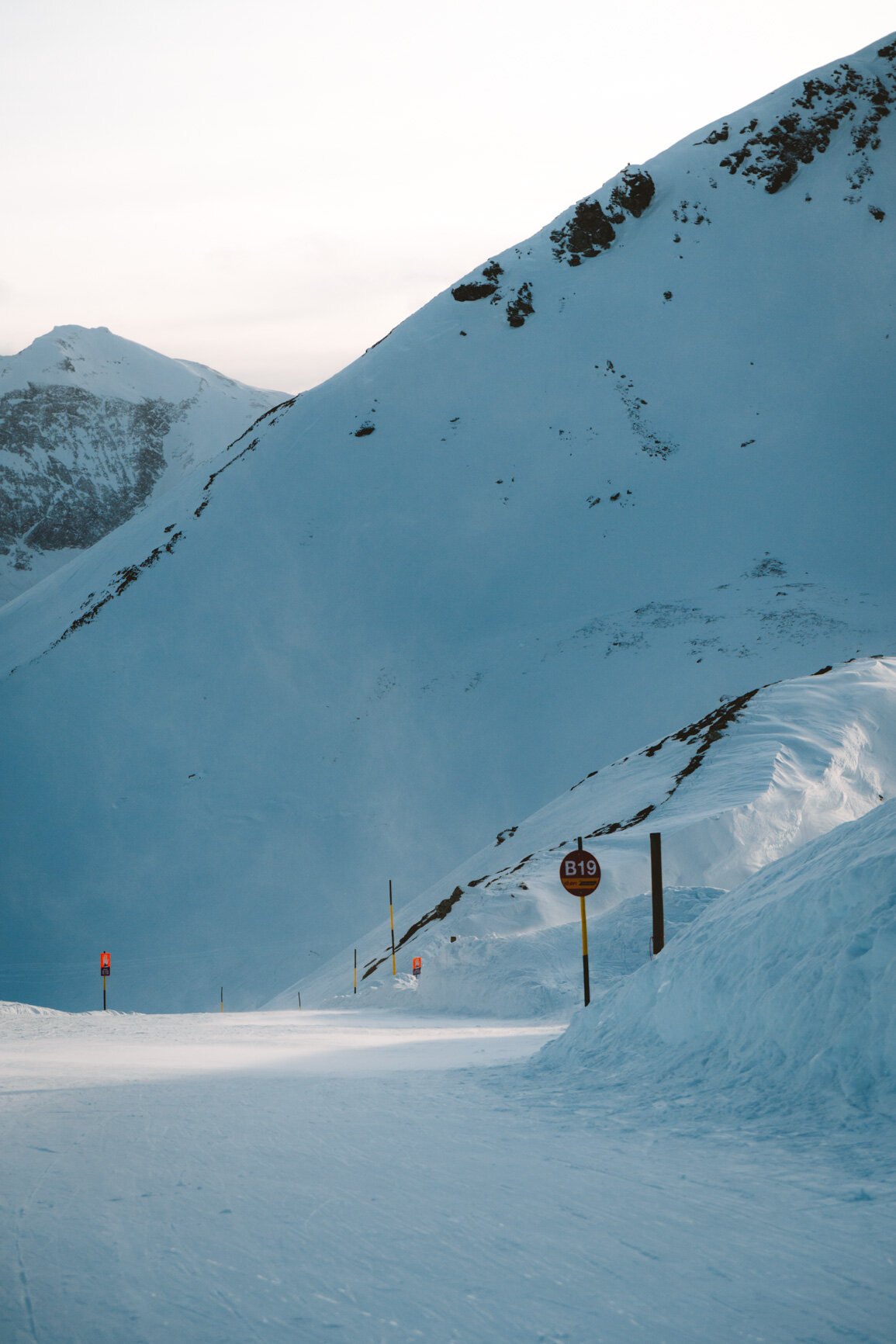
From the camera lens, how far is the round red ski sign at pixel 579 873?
10.6 meters

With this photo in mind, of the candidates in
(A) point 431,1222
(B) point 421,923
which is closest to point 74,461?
(B) point 421,923

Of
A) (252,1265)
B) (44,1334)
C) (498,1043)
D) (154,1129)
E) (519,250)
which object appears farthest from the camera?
(519,250)

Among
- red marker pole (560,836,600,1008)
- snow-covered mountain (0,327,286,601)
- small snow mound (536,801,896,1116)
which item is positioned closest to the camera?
small snow mound (536,801,896,1116)

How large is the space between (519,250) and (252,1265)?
67405 millimetres

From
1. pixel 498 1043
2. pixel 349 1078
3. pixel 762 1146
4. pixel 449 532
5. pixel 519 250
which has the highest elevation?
pixel 519 250

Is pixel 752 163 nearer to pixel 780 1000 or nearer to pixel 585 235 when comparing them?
pixel 585 235

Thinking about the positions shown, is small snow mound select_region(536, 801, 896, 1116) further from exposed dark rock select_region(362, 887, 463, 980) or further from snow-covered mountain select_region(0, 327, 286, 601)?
snow-covered mountain select_region(0, 327, 286, 601)

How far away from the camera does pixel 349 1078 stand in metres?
7.53

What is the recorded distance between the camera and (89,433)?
146625mm

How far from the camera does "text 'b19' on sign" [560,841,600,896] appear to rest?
34.8 feet

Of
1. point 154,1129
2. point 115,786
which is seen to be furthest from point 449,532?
point 154,1129

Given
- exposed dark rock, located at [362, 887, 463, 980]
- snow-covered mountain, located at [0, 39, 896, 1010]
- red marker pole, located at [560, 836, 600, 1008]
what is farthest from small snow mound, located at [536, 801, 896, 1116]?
snow-covered mountain, located at [0, 39, 896, 1010]

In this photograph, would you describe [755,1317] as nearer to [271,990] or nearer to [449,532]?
[271,990]

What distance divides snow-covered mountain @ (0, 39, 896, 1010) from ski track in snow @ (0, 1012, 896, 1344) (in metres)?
15.4
